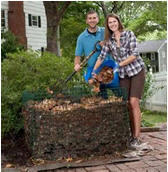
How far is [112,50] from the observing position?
4.52 meters

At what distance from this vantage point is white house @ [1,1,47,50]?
18453 mm

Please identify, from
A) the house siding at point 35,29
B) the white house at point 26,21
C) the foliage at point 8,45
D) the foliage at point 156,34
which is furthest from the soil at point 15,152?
the foliage at point 156,34

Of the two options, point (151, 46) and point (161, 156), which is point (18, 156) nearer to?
point (161, 156)

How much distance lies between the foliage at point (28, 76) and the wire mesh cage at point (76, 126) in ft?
1.55

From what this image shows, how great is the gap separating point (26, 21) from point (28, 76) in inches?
589

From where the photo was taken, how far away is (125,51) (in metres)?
4.45

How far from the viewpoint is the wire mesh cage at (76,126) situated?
4.07 meters

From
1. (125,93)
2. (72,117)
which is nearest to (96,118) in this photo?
(72,117)

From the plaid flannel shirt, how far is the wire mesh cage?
0.39 m

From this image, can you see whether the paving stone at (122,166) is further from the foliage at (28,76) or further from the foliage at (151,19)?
the foliage at (151,19)

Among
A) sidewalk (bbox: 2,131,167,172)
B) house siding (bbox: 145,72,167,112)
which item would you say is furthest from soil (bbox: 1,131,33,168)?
house siding (bbox: 145,72,167,112)

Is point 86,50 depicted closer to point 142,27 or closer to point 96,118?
point 96,118

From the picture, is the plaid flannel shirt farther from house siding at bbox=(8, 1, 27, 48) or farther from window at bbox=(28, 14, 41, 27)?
window at bbox=(28, 14, 41, 27)

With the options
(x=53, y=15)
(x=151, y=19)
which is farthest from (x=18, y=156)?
(x=151, y=19)
